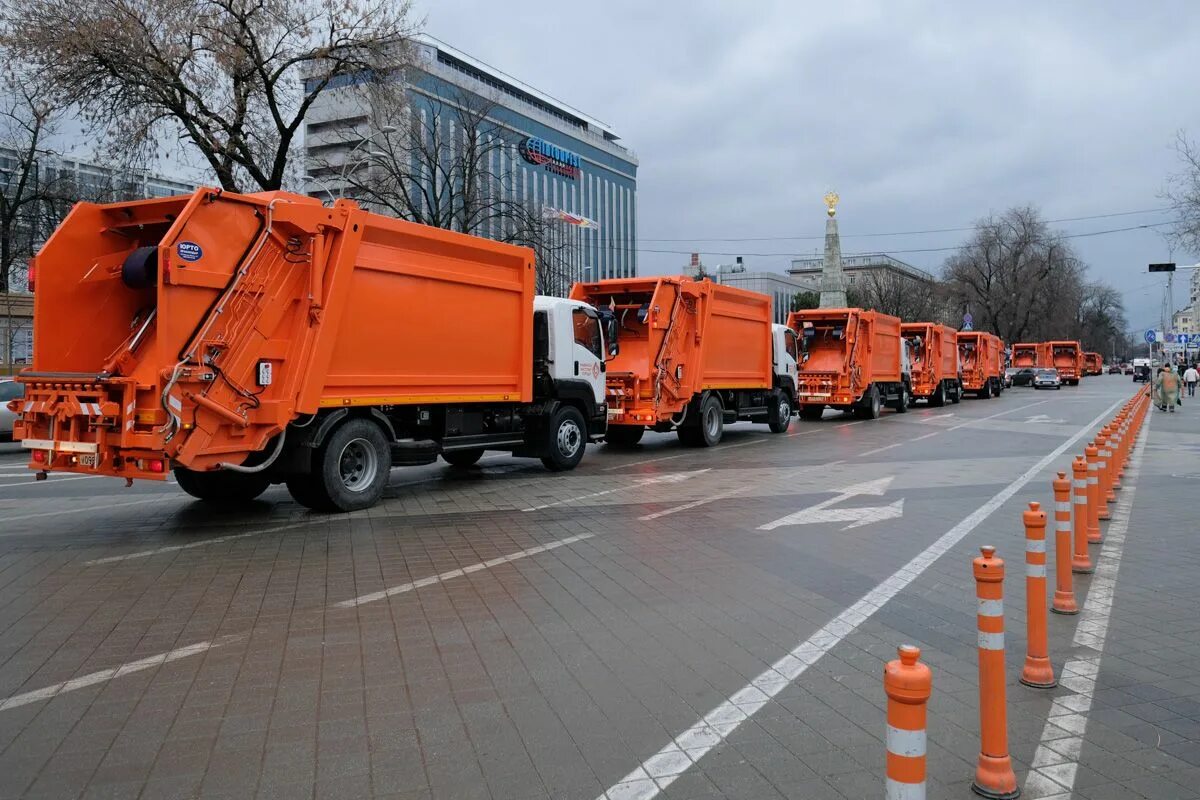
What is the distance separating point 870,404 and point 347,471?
65.9 ft

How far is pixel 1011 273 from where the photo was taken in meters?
79.0

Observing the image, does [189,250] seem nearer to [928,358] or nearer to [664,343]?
[664,343]

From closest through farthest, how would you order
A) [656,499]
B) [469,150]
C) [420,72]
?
[656,499], [420,72], [469,150]

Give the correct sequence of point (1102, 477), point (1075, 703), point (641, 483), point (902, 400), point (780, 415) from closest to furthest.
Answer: point (1075, 703) → point (1102, 477) → point (641, 483) → point (780, 415) → point (902, 400)

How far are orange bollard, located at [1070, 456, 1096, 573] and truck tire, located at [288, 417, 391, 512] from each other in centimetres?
705

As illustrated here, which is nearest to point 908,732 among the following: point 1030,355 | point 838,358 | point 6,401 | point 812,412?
point 6,401

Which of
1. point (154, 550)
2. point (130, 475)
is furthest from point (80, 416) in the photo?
point (154, 550)

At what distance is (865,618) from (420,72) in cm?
2148

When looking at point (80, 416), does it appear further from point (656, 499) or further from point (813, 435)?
point (813, 435)

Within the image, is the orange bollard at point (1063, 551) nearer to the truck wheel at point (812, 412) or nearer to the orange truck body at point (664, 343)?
the orange truck body at point (664, 343)

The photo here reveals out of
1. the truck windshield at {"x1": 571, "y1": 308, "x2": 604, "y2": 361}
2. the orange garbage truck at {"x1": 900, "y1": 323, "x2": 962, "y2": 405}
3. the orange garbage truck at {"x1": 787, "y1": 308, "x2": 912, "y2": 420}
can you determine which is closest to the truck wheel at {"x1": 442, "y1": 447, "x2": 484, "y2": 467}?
the truck windshield at {"x1": 571, "y1": 308, "x2": 604, "y2": 361}

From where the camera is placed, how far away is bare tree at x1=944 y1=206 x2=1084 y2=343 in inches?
3068

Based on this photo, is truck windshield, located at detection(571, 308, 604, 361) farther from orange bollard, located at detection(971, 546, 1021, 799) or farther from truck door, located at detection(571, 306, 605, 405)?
orange bollard, located at detection(971, 546, 1021, 799)

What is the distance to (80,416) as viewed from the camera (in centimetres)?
840
